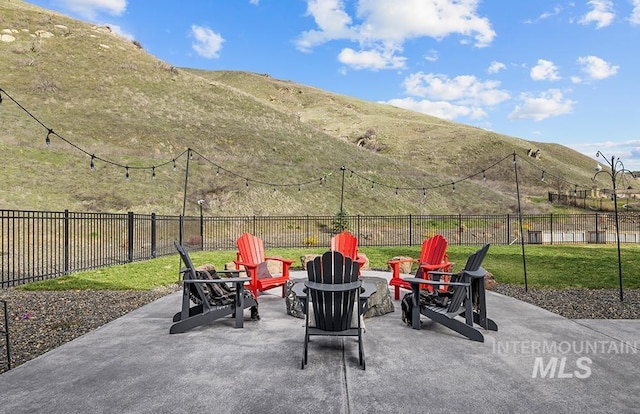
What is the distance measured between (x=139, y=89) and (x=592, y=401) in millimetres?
41036

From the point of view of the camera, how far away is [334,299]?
380cm

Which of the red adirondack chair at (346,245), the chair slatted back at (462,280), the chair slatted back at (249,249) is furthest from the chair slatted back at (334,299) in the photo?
the red adirondack chair at (346,245)

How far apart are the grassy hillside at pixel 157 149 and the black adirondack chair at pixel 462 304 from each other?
14667 mm

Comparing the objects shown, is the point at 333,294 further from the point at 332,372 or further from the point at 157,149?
the point at 157,149

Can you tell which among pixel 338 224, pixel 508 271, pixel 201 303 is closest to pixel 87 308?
pixel 201 303

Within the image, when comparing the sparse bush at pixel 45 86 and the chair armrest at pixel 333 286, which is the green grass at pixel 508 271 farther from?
the sparse bush at pixel 45 86

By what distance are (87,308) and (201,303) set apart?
2.68 m

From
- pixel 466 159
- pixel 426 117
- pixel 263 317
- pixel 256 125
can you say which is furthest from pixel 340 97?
pixel 263 317

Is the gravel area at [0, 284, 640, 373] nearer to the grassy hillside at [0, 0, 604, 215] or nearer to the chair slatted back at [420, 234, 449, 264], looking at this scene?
the chair slatted back at [420, 234, 449, 264]

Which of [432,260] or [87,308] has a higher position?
[432,260]

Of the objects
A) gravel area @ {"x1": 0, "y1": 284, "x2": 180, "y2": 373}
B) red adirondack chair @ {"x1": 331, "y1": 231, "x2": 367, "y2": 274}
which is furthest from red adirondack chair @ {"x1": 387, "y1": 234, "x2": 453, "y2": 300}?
gravel area @ {"x1": 0, "y1": 284, "x2": 180, "y2": 373}

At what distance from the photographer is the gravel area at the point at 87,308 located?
4773 mm

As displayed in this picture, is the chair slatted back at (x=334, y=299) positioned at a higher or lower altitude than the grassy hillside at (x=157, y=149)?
lower

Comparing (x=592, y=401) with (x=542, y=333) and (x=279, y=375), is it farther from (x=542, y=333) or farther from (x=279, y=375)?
(x=279, y=375)
